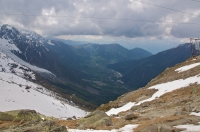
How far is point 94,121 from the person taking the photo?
2291cm

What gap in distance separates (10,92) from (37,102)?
68.6 feet

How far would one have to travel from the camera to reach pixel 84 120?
23.2 metres

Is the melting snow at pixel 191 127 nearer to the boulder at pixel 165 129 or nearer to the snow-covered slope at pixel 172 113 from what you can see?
the snow-covered slope at pixel 172 113

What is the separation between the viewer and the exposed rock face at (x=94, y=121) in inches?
808

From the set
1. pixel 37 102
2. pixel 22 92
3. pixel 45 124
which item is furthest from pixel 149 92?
pixel 22 92

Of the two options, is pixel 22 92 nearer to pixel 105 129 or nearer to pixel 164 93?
pixel 164 93

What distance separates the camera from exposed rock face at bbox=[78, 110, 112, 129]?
2052 centimetres

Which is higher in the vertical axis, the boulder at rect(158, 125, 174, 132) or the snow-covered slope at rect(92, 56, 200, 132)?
the snow-covered slope at rect(92, 56, 200, 132)

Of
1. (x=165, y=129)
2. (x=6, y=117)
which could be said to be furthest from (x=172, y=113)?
(x=6, y=117)

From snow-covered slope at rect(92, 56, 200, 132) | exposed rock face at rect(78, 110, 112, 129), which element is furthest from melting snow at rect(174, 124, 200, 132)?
exposed rock face at rect(78, 110, 112, 129)

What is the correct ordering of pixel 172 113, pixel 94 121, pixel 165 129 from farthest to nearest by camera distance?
pixel 94 121 → pixel 172 113 → pixel 165 129

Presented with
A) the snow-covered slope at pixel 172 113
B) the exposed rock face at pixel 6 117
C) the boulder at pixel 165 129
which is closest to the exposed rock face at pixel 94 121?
the snow-covered slope at pixel 172 113

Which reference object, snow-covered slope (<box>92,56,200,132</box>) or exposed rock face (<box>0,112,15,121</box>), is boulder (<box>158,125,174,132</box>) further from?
exposed rock face (<box>0,112,15,121</box>)

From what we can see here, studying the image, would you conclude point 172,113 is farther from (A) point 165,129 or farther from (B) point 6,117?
(B) point 6,117
